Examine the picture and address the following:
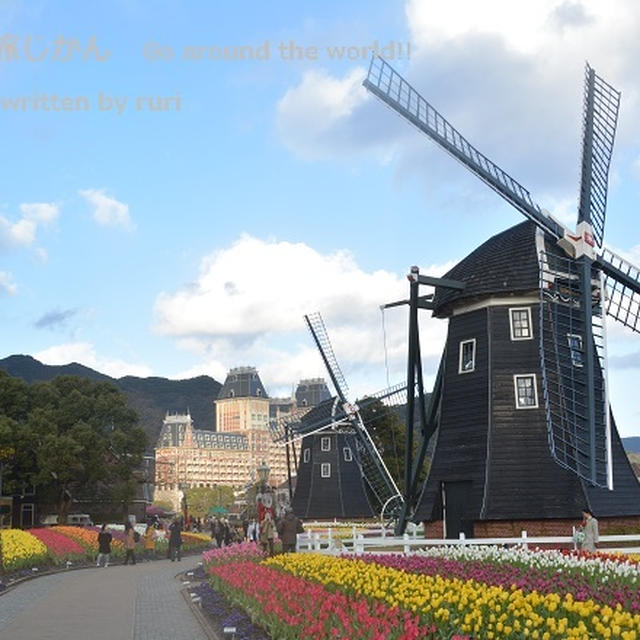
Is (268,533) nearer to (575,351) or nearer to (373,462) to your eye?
(575,351)

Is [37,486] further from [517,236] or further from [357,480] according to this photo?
[517,236]

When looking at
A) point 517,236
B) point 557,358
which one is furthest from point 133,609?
point 517,236

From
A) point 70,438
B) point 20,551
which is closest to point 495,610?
point 20,551

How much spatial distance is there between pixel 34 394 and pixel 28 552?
105ft

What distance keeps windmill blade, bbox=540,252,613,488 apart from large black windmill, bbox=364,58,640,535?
41mm

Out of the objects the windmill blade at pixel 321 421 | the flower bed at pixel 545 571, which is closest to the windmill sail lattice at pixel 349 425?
the windmill blade at pixel 321 421

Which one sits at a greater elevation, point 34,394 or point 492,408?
point 34,394

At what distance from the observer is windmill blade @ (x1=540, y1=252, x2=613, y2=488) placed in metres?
25.8

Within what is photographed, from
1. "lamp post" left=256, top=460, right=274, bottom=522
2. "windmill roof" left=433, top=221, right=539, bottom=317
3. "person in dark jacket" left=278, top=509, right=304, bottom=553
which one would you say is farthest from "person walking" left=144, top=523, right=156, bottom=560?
"windmill roof" left=433, top=221, right=539, bottom=317

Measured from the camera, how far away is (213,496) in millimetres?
159125

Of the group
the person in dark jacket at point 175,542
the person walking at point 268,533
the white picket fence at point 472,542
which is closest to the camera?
the white picket fence at point 472,542

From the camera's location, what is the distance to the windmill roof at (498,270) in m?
28.1

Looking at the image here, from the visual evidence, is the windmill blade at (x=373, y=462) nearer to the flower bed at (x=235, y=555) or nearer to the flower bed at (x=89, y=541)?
the flower bed at (x=89, y=541)

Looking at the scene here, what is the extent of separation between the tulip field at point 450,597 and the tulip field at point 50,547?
10639 millimetres
